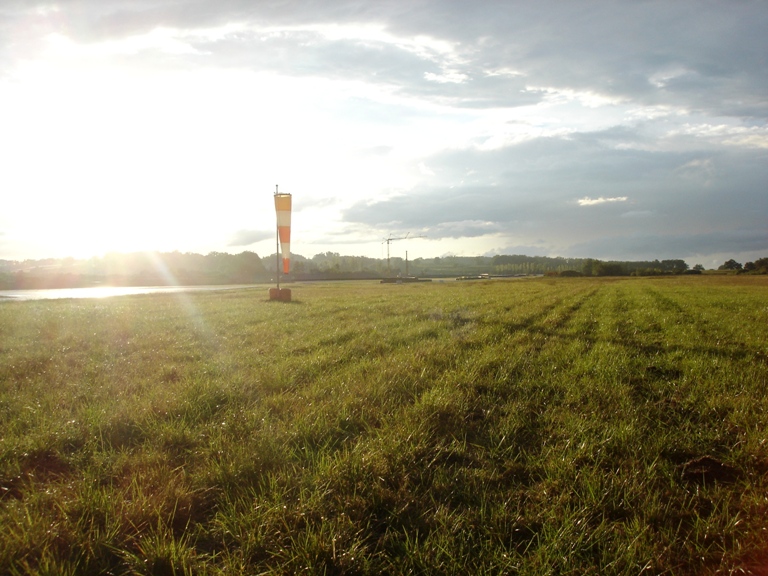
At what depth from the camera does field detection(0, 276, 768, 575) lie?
2342 millimetres

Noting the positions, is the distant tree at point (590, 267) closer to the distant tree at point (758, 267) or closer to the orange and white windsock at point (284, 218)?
the distant tree at point (758, 267)

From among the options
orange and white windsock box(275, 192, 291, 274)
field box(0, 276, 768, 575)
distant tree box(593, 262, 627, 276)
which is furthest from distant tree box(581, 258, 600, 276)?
field box(0, 276, 768, 575)

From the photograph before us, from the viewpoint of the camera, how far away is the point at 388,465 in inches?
124

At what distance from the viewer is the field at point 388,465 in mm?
2342

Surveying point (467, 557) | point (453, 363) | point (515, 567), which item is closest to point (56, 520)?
point (467, 557)

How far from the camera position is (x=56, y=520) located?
8.43 feet

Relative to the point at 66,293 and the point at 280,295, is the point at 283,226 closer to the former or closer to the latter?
the point at 280,295

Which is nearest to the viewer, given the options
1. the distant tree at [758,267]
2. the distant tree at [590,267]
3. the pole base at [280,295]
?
the pole base at [280,295]

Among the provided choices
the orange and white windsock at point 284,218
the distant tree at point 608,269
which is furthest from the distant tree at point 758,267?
the orange and white windsock at point 284,218

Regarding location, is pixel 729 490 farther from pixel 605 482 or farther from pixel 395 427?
pixel 395 427

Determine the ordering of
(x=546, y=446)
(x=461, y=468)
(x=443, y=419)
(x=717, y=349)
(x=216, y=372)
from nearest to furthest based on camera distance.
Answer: (x=461, y=468) → (x=546, y=446) → (x=443, y=419) → (x=216, y=372) → (x=717, y=349)

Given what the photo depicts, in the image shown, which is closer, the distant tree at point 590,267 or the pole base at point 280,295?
the pole base at point 280,295

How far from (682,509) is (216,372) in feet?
16.9

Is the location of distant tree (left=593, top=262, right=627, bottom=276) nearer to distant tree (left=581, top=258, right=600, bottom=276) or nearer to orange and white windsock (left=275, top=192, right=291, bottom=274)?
distant tree (left=581, top=258, right=600, bottom=276)
